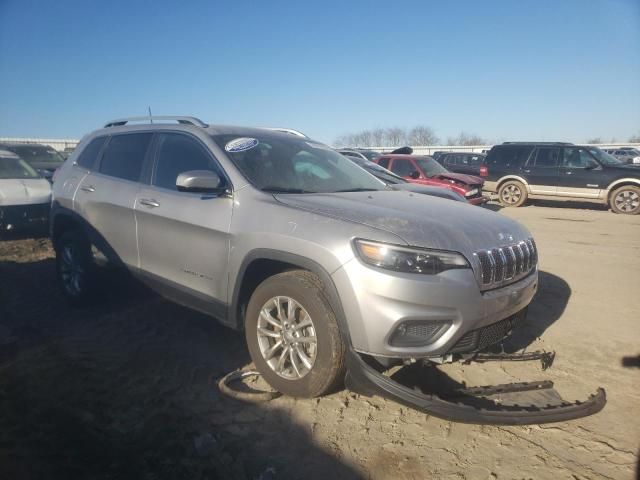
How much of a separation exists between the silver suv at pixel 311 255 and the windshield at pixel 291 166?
0.02 meters

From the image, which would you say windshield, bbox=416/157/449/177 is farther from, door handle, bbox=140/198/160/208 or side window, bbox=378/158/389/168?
door handle, bbox=140/198/160/208

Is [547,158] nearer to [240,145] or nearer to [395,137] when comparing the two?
[240,145]

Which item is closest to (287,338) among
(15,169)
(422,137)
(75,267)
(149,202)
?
(149,202)

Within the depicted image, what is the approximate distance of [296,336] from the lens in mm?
2830

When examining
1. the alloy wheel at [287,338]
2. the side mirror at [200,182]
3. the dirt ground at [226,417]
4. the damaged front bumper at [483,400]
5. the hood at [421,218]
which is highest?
the side mirror at [200,182]

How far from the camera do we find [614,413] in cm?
279

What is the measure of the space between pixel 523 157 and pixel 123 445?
14.4 metres

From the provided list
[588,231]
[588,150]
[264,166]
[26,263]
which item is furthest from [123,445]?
[588,150]

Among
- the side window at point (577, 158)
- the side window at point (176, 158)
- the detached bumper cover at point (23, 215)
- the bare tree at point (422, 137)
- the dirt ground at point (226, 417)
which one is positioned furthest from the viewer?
the bare tree at point (422, 137)

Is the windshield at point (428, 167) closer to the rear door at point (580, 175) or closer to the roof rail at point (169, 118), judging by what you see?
the rear door at point (580, 175)

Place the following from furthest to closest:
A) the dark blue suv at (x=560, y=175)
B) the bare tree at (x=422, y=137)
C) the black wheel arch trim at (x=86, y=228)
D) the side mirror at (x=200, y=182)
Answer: the bare tree at (x=422, y=137)
the dark blue suv at (x=560, y=175)
the black wheel arch trim at (x=86, y=228)
the side mirror at (x=200, y=182)

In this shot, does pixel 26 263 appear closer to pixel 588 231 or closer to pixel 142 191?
pixel 142 191

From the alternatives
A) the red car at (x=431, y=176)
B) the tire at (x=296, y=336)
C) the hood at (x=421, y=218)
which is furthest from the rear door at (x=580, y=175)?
the tire at (x=296, y=336)

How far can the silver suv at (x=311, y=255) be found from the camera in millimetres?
2477
